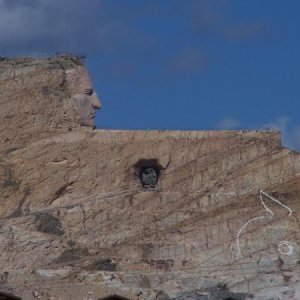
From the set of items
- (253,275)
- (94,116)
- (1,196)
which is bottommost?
(253,275)

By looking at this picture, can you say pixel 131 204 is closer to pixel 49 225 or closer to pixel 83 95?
pixel 49 225

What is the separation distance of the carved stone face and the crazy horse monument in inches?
1.7

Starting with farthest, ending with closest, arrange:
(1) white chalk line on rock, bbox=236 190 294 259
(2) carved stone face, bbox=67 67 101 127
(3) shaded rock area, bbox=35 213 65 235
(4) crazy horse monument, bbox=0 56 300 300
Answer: (2) carved stone face, bbox=67 67 101 127 < (3) shaded rock area, bbox=35 213 65 235 < (1) white chalk line on rock, bbox=236 190 294 259 < (4) crazy horse monument, bbox=0 56 300 300

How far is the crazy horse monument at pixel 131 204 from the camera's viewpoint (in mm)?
38406

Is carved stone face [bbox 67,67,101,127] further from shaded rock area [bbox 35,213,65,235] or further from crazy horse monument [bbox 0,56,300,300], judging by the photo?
shaded rock area [bbox 35,213,65,235]

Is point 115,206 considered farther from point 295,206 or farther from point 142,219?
point 295,206

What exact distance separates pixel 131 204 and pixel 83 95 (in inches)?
155

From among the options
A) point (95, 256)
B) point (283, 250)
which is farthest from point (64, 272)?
point (283, 250)

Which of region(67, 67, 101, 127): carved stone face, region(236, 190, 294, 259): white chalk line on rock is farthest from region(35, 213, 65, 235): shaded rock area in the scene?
region(236, 190, 294, 259): white chalk line on rock

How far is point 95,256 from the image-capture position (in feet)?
128

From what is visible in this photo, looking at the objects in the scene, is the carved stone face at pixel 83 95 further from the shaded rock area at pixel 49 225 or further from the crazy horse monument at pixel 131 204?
the shaded rock area at pixel 49 225

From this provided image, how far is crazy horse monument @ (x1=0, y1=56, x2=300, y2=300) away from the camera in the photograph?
3841cm

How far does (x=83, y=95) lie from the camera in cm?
4134

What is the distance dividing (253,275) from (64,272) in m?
5.44
